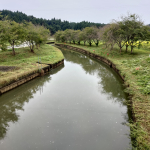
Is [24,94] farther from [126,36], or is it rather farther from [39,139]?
[126,36]

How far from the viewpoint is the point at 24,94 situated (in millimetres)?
11195

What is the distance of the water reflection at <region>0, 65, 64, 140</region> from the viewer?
25.4 ft

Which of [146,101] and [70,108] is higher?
[146,101]

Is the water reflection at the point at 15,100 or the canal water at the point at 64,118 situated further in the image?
the water reflection at the point at 15,100

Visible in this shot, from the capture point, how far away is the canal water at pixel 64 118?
5989mm

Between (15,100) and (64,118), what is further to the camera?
(15,100)

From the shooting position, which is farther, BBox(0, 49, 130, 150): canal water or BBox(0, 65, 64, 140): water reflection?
BBox(0, 65, 64, 140): water reflection

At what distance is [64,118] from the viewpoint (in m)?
7.63

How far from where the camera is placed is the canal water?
5989mm

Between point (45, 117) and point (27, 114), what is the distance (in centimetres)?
143

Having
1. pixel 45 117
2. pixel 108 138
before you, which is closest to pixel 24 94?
pixel 45 117

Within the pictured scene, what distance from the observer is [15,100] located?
33.5ft

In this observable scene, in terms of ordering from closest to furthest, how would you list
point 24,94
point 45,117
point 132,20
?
point 45,117 < point 24,94 < point 132,20

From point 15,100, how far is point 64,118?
5.19 metres
